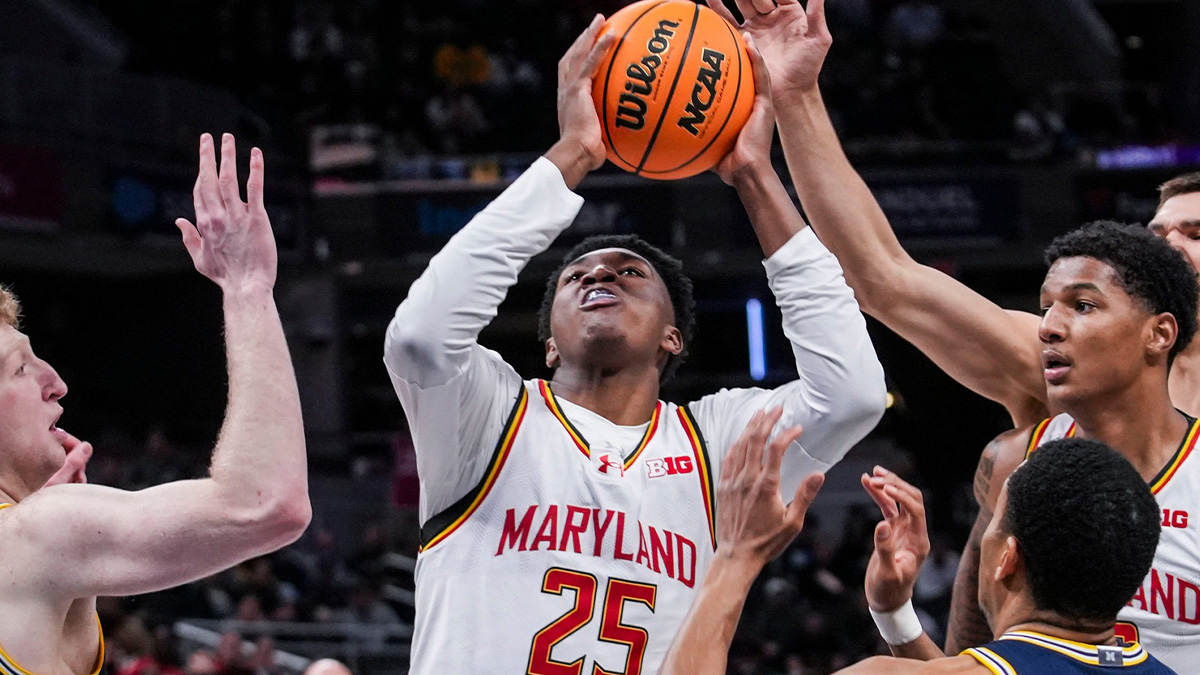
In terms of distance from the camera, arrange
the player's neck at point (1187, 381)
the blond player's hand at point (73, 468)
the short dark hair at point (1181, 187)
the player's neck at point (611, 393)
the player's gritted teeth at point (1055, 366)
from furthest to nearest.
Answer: the short dark hair at point (1181, 187)
the player's neck at point (1187, 381)
the player's neck at point (611, 393)
the player's gritted teeth at point (1055, 366)
the blond player's hand at point (73, 468)

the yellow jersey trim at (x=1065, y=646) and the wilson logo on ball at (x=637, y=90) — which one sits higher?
the wilson logo on ball at (x=637, y=90)

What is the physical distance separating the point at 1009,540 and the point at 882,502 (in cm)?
47

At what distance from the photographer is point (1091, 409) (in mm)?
3697

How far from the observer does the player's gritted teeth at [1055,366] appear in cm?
363

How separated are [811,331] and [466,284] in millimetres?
892

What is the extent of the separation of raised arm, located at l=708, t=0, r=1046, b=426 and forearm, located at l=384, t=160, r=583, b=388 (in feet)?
3.47

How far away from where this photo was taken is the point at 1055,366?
12.0 feet

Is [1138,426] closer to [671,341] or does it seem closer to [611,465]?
[671,341]

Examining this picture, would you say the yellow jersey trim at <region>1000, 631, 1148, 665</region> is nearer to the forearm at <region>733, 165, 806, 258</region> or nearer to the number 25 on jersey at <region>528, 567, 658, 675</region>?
the number 25 on jersey at <region>528, 567, 658, 675</region>

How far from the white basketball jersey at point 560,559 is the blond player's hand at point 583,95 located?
0.67 m

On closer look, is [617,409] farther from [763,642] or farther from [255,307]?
[763,642]

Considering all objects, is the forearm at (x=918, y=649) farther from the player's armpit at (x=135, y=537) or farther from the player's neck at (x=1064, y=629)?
the player's armpit at (x=135, y=537)

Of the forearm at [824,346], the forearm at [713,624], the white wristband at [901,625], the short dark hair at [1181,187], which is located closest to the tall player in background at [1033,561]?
the forearm at [713,624]

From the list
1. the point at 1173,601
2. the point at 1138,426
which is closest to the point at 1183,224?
the point at 1138,426
